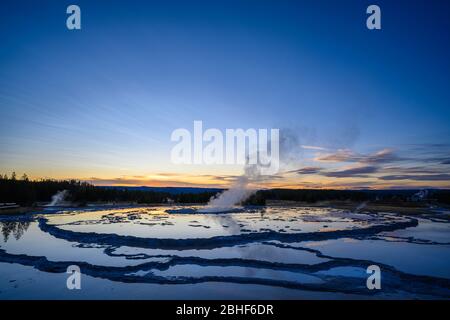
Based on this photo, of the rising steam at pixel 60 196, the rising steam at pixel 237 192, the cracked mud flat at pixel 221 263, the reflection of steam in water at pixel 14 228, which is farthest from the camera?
the rising steam at pixel 60 196

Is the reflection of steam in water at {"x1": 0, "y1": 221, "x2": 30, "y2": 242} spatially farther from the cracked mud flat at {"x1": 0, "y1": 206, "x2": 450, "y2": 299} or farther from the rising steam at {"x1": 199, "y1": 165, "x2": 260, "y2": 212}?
the rising steam at {"x1": 199, "y1": 165, "x2": 260, "y2": 212}

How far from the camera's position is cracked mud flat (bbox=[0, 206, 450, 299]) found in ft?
20.7

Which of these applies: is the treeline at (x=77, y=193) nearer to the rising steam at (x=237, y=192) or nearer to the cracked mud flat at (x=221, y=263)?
the rising steam at (x=237, y=192)


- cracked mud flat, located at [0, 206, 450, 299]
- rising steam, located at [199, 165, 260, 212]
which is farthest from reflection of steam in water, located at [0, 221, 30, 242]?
rising steam, located at [199, 165, 260, 212]

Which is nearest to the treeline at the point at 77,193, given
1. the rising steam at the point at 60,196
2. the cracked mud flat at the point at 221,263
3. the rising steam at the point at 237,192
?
the rising steam at the point at 60,196

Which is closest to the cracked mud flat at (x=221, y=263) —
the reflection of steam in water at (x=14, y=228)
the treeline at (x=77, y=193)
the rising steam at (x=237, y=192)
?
the reflection of steam in water at (x=14, y=228)

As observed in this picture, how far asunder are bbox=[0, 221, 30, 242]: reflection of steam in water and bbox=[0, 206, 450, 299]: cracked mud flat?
82mm

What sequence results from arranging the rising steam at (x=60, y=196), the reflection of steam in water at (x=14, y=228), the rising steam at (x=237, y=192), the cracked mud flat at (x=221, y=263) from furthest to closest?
the rising steam at (x=60, y=196) → the rising steam at (x=237, y=192) → the reflection of steam in water at (x=14, y=228) → the cracked mud flat at (x=221, y=263)

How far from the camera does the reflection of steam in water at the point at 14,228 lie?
12636mm

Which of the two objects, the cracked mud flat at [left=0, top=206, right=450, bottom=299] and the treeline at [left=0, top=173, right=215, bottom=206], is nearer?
the cracked mud flat at [left=0, top=206, right=450, bottom=299]

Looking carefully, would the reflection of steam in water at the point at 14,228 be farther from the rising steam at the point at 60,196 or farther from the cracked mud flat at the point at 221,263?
the rising steam at the point at 60,196

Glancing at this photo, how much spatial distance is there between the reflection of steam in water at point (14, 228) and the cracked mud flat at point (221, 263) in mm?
82

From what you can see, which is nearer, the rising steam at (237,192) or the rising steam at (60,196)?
the rising steam at (237,192)
